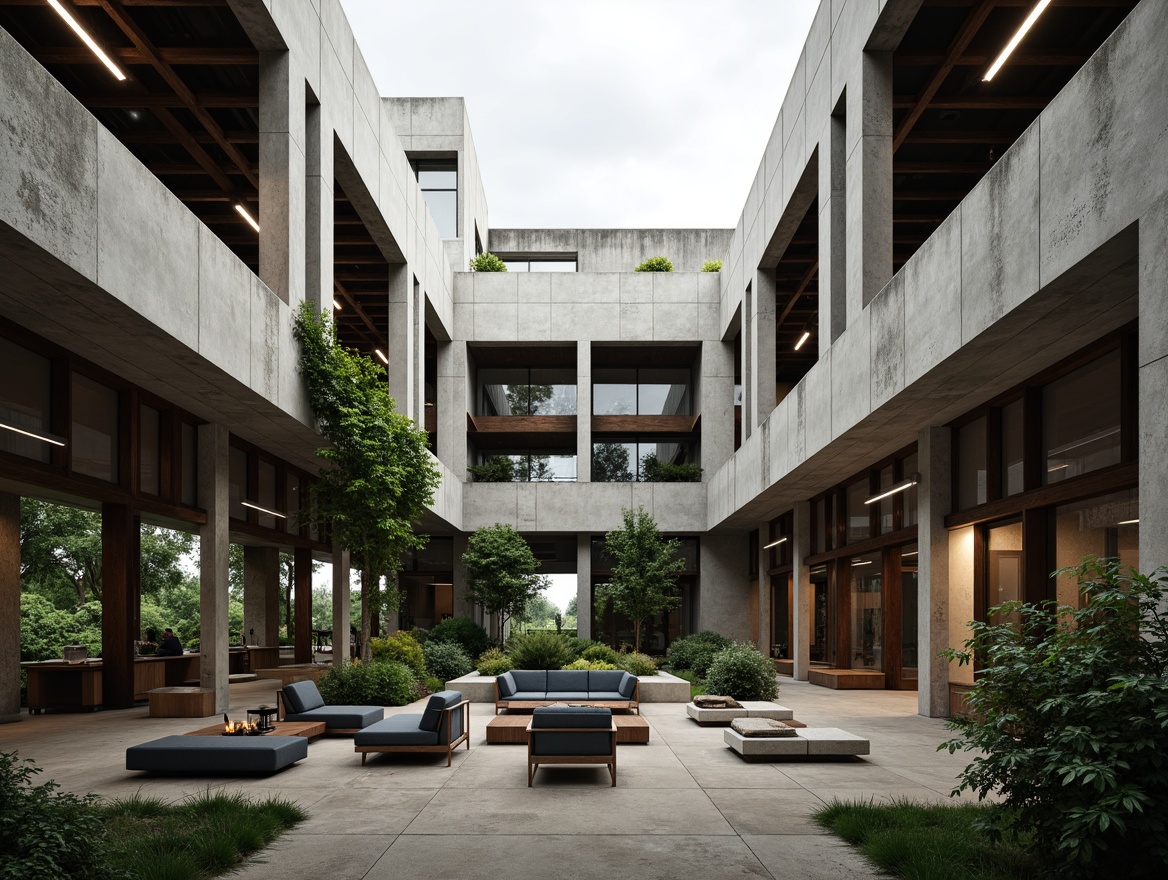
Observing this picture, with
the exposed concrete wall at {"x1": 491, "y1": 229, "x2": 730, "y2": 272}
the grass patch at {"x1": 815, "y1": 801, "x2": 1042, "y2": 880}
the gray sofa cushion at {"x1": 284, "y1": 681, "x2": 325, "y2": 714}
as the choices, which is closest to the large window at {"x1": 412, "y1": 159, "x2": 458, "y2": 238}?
the exposed concrete wall at {"x1": 491, "y1": 229, "x2": 730, "y2": 272}

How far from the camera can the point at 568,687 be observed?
16.5m

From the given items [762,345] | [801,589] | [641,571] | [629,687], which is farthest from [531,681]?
[641,571]

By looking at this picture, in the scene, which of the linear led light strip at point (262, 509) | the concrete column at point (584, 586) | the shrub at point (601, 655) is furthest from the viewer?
the concrete column at point (584, 586)

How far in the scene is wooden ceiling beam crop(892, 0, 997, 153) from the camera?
13.4 m

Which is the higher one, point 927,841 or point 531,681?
point 927,841

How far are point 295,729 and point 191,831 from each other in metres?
5.48

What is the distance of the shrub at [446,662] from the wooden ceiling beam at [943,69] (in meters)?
14.8

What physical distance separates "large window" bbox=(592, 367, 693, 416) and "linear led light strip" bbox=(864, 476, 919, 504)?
51.5ft

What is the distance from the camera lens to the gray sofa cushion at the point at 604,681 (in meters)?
16.7

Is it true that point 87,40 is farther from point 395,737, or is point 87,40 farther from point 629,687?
point 629,687

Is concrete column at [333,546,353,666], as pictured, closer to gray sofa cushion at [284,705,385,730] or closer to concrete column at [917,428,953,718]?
gray sofa cushion at [284,705,385,730]

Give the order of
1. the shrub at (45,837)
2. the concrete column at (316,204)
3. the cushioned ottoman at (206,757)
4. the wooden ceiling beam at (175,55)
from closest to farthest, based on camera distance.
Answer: the shrub at (45,837), the cushioned ottoman at (206,757), the wooden ceiling beam at (175,55), the concrete column at (316,204)

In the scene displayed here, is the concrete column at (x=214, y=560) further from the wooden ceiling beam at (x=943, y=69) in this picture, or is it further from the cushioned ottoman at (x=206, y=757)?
the wooden ceiling beam at (x=943, y=69)

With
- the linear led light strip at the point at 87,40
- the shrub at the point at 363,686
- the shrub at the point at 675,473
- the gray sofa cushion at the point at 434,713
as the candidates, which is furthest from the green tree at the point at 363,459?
the shrub at the point at 675,473
